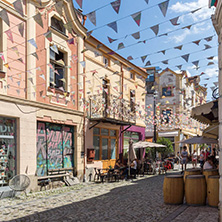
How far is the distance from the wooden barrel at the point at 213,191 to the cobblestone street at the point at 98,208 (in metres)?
0.20

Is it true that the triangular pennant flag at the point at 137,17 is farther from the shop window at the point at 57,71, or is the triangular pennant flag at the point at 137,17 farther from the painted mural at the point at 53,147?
the painted mural at the point at 53,147

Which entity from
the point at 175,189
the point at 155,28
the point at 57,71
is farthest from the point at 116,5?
the point at 57,71

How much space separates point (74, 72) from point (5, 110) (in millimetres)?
4758

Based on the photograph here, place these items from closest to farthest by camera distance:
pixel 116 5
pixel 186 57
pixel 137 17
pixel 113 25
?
pixel 116 5 → pixel 137 17 → pixel 113 25 → pixel 186 57

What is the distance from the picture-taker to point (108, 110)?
14.8 meters

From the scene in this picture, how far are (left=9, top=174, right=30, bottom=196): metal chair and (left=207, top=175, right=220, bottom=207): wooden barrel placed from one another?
Answer: 576 centimetres

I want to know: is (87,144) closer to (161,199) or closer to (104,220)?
(161,199)

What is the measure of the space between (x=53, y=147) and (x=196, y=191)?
22.2ft

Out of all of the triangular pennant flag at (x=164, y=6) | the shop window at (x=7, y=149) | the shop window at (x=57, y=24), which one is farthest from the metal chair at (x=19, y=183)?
the triangular pennant flag at (x=164, y=6)

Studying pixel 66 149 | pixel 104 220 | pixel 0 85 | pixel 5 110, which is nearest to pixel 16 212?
pixel 104 220

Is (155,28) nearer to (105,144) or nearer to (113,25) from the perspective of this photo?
(113,25)

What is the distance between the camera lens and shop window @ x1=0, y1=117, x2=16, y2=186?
9.56 m

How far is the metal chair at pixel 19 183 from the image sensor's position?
9.09 meters

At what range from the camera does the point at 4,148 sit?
9.66 meters
